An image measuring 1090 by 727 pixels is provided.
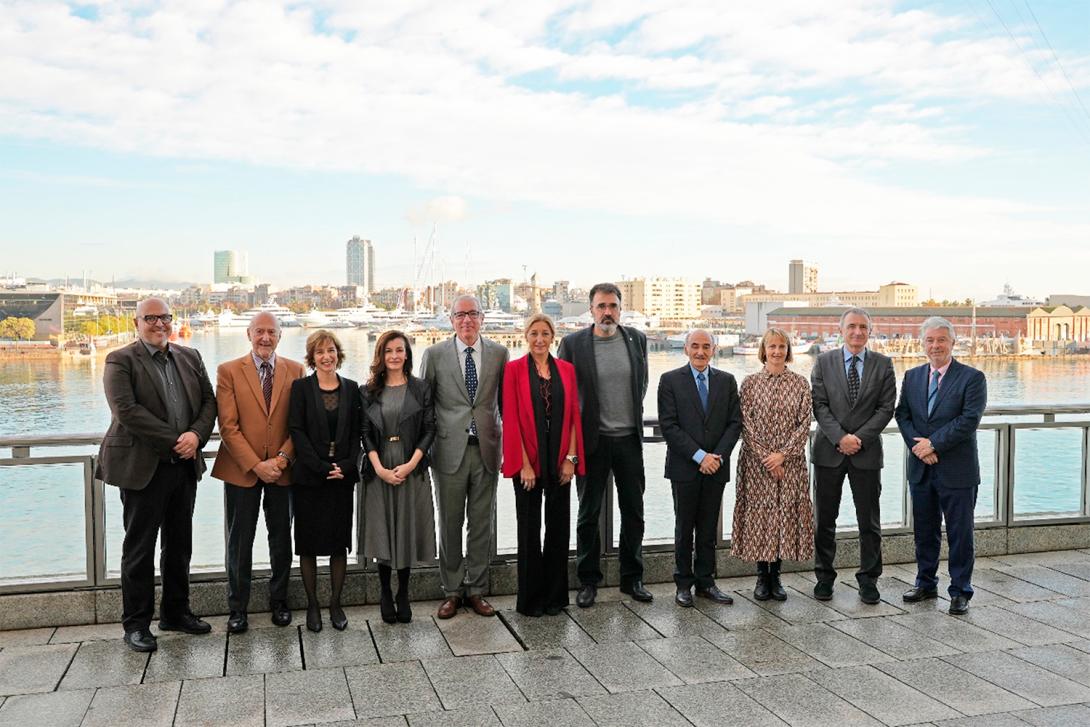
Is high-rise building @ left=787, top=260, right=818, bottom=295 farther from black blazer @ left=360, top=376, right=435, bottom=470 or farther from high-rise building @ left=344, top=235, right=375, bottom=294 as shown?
black blazer @ left=360, top=376, right=435, bottom=470

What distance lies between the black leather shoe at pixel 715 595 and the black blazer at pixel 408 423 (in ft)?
5.46

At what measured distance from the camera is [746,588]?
203 inches

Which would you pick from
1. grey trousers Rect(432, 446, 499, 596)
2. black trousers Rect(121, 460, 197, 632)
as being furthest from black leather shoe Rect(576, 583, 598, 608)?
black trousers Rect(121, 460, 197, 632)

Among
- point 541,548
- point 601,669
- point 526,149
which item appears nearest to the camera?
point 601,669

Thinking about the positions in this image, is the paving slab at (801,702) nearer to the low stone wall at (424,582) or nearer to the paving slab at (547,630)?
the paving slab at (547,630)

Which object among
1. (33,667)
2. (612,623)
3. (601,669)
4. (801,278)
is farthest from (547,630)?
(801,278)

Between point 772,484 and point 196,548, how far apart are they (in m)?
2.93

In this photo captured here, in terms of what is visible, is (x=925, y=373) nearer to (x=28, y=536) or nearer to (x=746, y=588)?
(x=746, y=588)

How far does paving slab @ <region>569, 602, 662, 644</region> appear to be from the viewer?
434 centimetres

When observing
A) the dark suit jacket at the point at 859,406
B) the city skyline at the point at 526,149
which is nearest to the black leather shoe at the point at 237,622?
the dark suit jacket at the point at 859,406

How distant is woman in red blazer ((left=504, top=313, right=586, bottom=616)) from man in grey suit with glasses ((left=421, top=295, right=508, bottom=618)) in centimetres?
12

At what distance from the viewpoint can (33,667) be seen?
391 cm

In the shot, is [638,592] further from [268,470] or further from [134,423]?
[134,423]

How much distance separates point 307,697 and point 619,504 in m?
2.02
